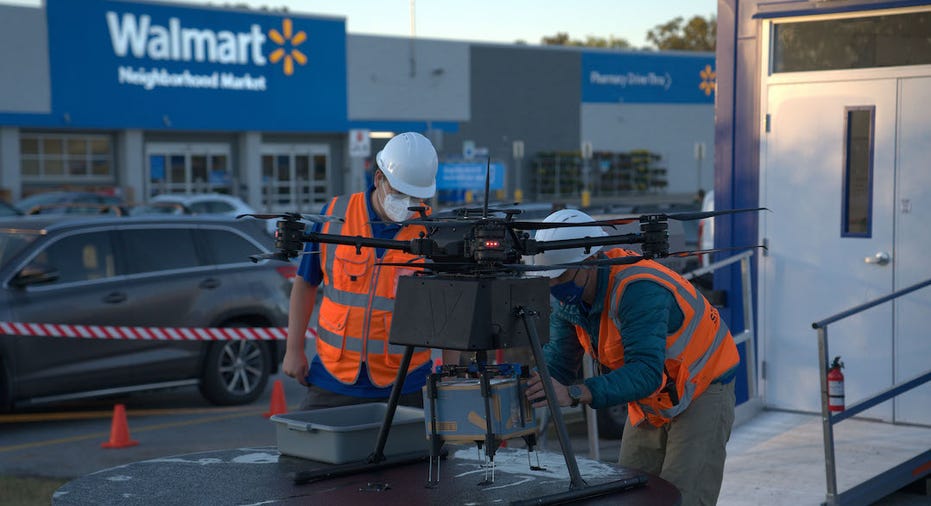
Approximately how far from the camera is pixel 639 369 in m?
4.14

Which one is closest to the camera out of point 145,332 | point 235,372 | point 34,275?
point 34,275

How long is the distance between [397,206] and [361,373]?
0.72m

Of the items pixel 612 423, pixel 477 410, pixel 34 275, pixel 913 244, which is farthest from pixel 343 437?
pixel 34 275

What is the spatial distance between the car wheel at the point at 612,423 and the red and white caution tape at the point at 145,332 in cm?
273

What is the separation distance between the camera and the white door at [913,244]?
8109 millimetres

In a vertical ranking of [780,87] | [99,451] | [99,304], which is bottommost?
[99,451]

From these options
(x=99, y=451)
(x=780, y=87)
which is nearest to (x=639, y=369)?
(x=780, y=87)

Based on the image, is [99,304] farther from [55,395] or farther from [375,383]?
[375,383]

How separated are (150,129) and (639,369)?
39.3m

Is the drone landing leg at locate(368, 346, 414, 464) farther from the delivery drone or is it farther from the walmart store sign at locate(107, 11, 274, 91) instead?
the walmart store sign at locate(107, 11, 274, 91)

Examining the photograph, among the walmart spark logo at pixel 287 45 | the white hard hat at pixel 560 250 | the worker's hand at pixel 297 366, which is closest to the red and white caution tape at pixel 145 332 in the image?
the worker's hand at pixel 297 366

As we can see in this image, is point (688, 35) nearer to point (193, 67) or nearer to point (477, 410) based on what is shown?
point (193, 67)

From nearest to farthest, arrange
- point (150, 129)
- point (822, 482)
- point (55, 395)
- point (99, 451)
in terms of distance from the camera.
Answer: point (822, 482) → point (99, 451) → point (55, 395) → point (150, 129)

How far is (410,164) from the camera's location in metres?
4.96
